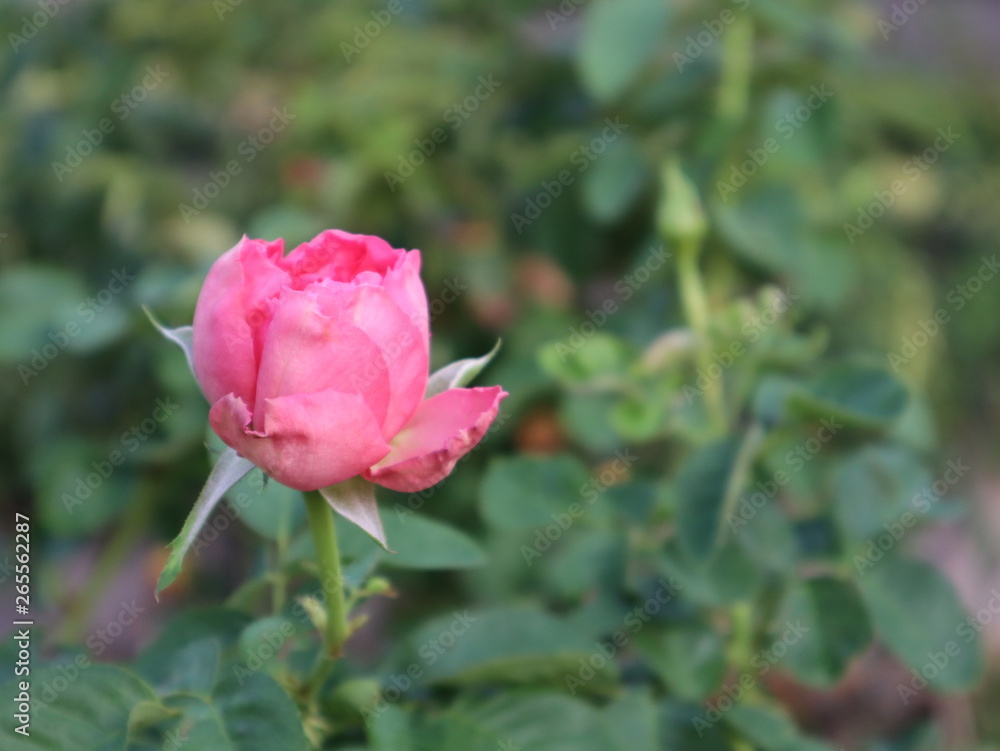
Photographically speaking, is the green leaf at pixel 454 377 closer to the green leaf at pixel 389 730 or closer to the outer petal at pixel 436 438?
the outer petal at pixel 436 438

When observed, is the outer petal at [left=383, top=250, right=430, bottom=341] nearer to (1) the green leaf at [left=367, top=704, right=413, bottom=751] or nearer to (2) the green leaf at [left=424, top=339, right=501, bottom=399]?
(2) the green leaf at [left=424, top=339, right=501, bottom=399]

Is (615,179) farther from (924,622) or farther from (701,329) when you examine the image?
(924,622)

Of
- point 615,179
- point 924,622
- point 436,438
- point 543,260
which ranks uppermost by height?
point 436,438

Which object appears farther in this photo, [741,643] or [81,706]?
[741,643]

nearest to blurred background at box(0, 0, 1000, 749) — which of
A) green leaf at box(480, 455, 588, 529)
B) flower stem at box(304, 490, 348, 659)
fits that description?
green leaf at box(480, 455, 588, 529)

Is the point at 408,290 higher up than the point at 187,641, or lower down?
higher up

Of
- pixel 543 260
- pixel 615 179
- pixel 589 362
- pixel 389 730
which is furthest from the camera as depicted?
pixel 543 260

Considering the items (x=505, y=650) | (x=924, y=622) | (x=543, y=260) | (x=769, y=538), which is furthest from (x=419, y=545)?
(x=543, y=260)
